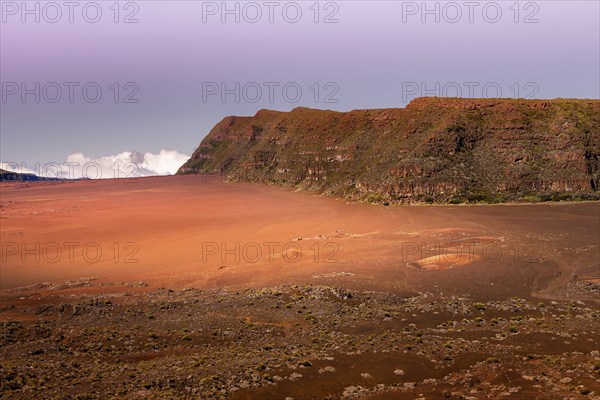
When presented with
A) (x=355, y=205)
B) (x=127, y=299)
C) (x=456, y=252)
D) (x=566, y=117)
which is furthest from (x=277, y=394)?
(x=566, y=117)

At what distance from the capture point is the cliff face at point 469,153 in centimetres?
7312

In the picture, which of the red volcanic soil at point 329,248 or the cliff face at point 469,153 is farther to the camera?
the cliff face at point 469,153

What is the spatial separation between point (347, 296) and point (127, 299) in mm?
16474

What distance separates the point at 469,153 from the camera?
7944 cm

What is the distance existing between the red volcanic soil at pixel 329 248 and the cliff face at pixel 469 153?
5893 mm

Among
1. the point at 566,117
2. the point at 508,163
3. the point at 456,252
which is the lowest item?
the point at 456,252

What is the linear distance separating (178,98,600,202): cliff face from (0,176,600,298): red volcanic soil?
232 inches

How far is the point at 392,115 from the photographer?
326 ft

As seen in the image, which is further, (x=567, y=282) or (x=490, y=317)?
(x=567, y=282)

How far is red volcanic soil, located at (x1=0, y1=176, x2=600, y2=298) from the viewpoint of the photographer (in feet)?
112

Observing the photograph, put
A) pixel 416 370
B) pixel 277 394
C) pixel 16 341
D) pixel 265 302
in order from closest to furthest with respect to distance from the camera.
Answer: pixel 277 394 < pixel 416 370 < pixel 16 341 < pixel 265 302

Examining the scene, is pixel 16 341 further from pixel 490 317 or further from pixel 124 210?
pixel 124 210

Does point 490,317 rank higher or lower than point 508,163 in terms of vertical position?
lower

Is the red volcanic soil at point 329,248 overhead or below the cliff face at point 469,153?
below
